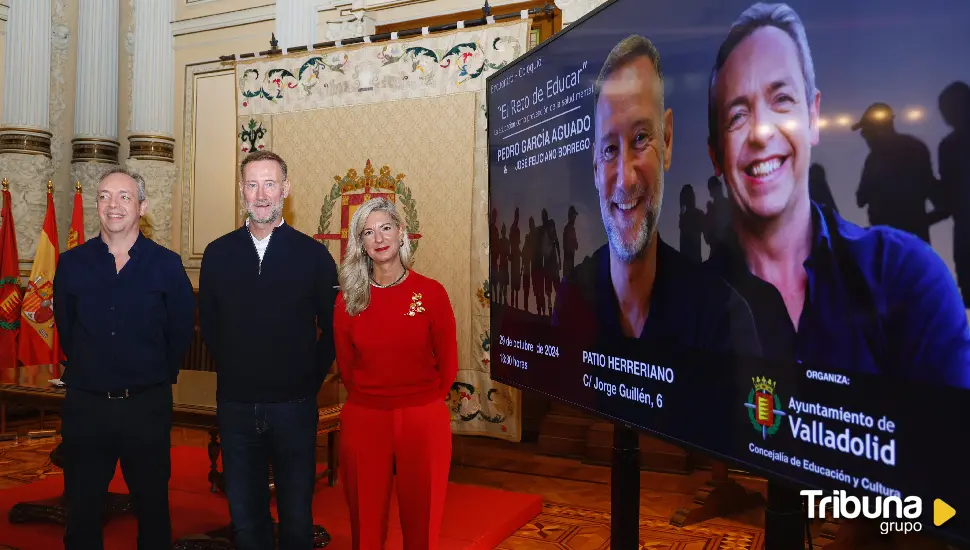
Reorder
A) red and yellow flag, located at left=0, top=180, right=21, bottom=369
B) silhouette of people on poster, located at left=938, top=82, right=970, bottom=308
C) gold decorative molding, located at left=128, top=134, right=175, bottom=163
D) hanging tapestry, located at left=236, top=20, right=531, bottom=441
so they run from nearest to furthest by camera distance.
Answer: silhouette of people on poster, located at left=938, top=82, right=970, bottom=308
hanging tapestry, located at left=236, top=20, right=531, bottom=441
red and yellow flag, located at left=0, top=180, right=21, bottom=369
gold decorative molding, located at left=128, top=134, right=175, bottom=163

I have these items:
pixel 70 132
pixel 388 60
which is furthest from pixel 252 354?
pixel 70 132

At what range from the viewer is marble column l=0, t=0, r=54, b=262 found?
6.20m

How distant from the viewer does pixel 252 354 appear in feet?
7.57

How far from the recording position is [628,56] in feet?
6.92

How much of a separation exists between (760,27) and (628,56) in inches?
22.0

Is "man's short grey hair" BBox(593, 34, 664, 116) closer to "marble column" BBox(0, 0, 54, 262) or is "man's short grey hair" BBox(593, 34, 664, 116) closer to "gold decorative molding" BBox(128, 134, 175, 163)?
"gold decorative molding" BBox(128, 134, 175, 163)

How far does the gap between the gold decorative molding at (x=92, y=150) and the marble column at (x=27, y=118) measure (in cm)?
27

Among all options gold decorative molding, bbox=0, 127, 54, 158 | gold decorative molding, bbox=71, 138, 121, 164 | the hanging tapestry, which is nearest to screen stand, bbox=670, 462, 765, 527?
the hanging tapestry

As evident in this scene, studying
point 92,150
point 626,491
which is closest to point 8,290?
point 92,150

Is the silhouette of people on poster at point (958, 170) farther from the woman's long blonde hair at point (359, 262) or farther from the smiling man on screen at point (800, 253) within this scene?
the woman's long blonde hair at point (359, 262)

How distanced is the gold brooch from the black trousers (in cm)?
91

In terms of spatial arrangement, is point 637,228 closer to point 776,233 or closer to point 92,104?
point 776,233

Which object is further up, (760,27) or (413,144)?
(413,144)

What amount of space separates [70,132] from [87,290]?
17.0 ft
